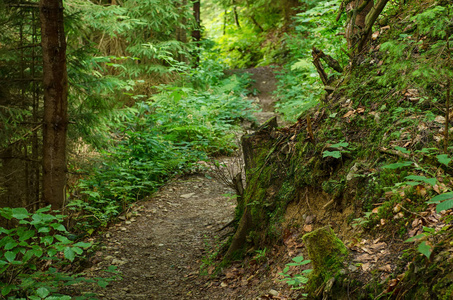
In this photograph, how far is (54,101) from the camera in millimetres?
5297

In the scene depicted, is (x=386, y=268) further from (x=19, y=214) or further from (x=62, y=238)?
(x=19, y=214)

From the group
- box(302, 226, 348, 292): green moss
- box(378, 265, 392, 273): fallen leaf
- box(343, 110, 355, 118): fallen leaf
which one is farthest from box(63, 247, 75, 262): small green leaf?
box(343, 110, 355, 118): fallen leaf

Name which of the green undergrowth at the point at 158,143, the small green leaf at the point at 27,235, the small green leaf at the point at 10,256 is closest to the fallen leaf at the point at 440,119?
the small green leaf at the point at 27,235

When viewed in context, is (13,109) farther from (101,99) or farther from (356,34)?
(356,34)

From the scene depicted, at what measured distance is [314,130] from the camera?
4473mm

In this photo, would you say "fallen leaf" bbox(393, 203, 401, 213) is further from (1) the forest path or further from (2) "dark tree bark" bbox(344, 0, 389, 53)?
(2) "dark tree bark" bbox(344, 0, 389, 53)

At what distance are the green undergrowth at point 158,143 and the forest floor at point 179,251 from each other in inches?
16.6

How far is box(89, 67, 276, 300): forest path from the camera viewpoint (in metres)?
4.79

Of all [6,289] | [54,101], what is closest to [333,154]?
[6,289]

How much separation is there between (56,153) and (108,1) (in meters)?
8.35

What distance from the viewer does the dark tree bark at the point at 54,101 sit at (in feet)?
16.8

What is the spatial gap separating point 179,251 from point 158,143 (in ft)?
13.0

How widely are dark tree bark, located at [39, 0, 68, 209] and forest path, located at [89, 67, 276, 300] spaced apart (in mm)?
1378

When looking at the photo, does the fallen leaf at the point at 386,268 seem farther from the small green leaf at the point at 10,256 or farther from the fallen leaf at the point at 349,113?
the small green leaf at the point at 10,256
